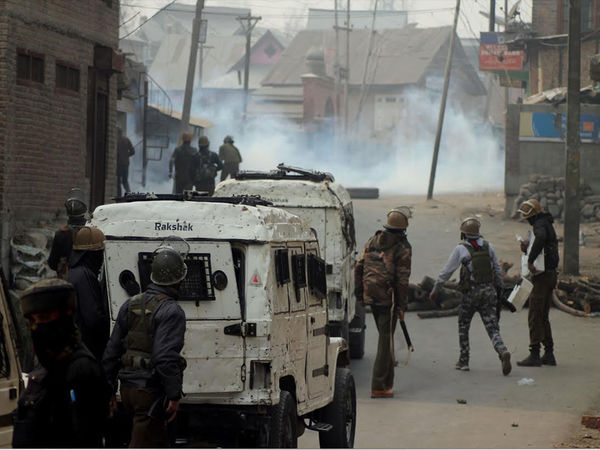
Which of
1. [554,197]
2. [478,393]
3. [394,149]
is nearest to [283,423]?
[478,393]

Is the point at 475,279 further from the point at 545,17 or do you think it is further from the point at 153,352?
the point at 545,17

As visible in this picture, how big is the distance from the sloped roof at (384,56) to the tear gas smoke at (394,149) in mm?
2306

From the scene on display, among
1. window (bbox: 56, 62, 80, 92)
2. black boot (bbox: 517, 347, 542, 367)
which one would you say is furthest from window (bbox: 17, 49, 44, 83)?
black boot (bbox: 517, 347, 542, 367)

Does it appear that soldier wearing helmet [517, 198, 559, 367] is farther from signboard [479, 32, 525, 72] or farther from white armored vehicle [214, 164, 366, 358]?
signboard [479, 32, 525, 72]

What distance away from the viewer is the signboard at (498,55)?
41.1 meters

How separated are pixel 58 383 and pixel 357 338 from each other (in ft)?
33.8

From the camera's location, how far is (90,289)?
27.0 ft

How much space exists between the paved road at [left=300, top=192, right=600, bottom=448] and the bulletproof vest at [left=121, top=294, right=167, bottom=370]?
373 cm

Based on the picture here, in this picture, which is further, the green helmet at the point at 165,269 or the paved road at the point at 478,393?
the paved road at the point at 478,393

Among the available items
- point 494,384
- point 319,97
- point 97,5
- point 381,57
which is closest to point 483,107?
point 381,57

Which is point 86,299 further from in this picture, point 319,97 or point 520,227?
point 319,97

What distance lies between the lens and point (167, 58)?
96938mm

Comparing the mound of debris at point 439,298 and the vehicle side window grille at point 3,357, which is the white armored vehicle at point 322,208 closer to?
the mound of debris at point 439,298

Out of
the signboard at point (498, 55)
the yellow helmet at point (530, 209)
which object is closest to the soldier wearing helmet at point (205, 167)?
the yellow helmet at point (530, 209)
